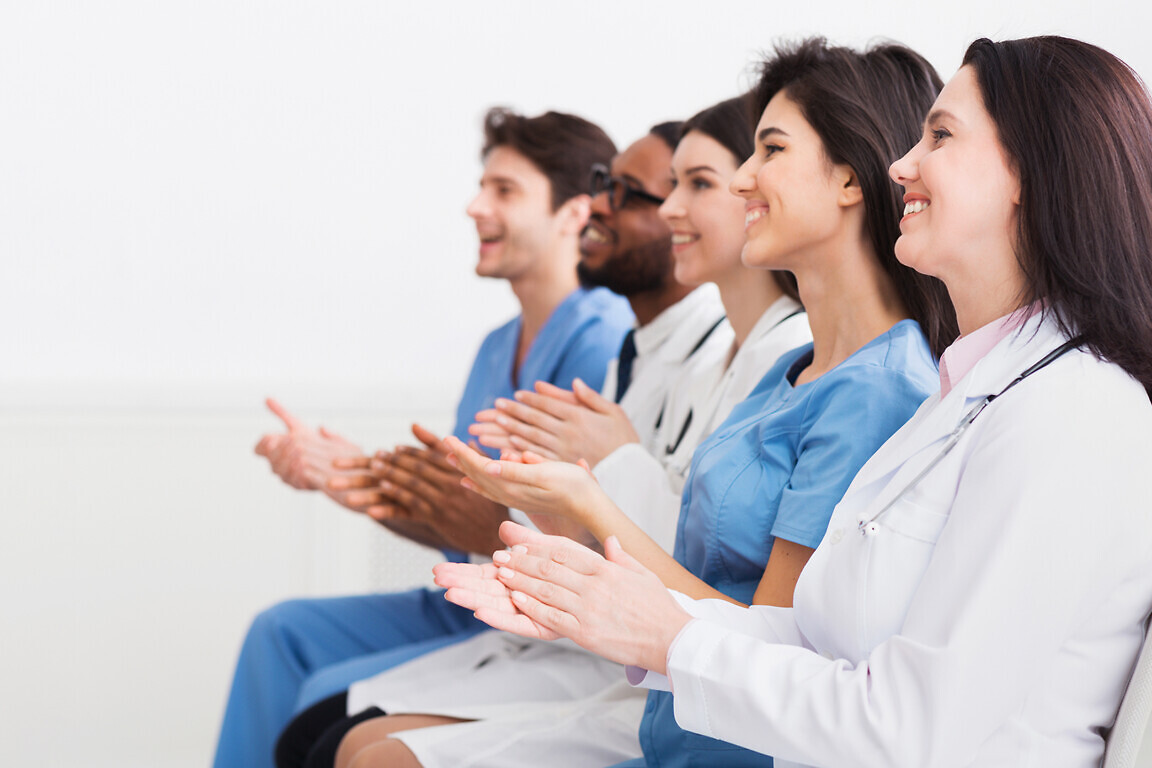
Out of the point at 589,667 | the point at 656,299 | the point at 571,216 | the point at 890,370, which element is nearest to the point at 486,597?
the point at 890,370

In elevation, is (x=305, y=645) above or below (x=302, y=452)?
below

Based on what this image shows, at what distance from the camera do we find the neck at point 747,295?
1.68 metres

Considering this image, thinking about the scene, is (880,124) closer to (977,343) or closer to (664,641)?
(977,343)

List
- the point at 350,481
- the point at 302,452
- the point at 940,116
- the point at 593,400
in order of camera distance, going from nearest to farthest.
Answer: the point at 940,116, the point at 593,400, the point at 350,481, the point at 302,452

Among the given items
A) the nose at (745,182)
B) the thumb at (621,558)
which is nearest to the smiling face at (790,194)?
the nose at (745,182)

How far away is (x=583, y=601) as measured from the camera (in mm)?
986

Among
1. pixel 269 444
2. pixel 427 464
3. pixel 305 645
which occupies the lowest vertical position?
pixel 305 645

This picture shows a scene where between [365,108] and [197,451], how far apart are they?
116cm

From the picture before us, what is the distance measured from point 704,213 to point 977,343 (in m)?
0.76

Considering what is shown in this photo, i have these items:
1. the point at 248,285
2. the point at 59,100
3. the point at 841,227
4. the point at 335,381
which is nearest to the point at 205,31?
the point at 59,100

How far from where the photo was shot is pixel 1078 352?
0.89 metres

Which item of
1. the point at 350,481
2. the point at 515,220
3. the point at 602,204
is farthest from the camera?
the point at 515,220

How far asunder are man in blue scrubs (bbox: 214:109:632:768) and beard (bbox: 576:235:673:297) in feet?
0.57

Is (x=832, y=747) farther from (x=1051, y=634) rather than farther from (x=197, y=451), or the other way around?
(x=197, y=451)
